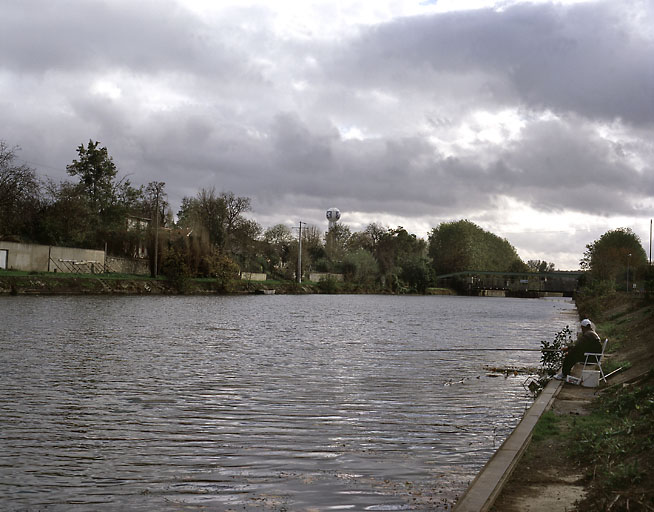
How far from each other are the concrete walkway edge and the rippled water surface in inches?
22.4

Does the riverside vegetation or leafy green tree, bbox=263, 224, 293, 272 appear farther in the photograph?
leafy green tree, bbox=263, 224, 293, 272

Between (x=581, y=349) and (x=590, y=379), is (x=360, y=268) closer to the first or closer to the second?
(x=581, y=349)

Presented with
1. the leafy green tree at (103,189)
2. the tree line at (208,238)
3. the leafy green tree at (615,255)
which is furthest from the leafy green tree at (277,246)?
the leafy green tree at (615,255)

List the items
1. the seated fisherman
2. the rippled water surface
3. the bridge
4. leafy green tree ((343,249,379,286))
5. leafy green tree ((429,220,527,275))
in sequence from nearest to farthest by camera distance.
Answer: the rippled water surface → the seated fisherman → leafy green tree ((343,249,379,286)) → the bridge → leafy green tree ((429,220,527,275))

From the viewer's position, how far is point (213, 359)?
19875 mm

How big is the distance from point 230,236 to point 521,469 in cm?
9587

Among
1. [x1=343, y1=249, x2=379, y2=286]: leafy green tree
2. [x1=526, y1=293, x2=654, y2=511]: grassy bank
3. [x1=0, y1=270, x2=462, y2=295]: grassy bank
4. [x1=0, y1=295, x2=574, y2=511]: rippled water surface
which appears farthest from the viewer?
[x1=343, y1=249, x2=379, y2=286]: leafy green tree

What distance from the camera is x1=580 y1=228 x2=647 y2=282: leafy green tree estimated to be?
10981 centimetres

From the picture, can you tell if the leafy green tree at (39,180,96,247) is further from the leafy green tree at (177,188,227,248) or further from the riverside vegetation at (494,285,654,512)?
the riverside vegetation at (494,285,654,512)

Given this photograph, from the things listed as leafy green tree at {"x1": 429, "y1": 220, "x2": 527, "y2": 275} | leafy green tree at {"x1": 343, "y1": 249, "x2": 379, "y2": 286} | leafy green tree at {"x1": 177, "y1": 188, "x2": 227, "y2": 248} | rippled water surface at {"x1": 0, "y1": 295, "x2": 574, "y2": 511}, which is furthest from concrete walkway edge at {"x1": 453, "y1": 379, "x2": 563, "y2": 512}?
leafy green tree at {"x1": 429, "y1": 220, "x2": 527, "y2": 275}

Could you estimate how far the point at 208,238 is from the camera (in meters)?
89.6

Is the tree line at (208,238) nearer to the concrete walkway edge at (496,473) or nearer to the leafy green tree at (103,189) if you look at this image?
the leafy green tree at (103,189)

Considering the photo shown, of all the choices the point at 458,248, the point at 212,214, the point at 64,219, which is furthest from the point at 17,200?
the point at 458,248

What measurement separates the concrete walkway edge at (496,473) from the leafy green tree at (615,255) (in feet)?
343
